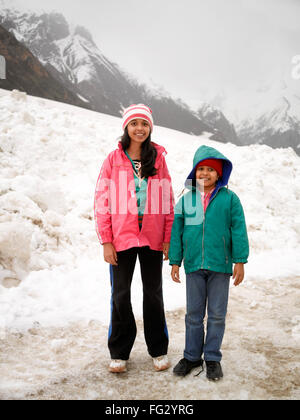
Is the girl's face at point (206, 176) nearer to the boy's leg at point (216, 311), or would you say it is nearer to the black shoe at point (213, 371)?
the boy's leg at point (216, 311)

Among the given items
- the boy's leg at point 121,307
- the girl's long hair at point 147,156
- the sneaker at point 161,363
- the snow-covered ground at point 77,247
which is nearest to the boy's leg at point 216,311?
the snow-covered ground at point 77,247

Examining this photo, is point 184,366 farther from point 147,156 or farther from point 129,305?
point 147,156

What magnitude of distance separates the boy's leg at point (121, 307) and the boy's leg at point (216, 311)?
651 millimetres

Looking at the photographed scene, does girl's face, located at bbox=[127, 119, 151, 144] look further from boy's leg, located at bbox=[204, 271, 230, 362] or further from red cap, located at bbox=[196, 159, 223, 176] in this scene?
boy's leg, located at bbox=[204, 271, 230, 362]

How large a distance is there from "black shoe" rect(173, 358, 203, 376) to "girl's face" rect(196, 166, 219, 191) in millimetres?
1467

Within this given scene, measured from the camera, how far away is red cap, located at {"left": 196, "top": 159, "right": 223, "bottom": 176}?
2.57 m

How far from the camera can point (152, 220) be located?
252 centimetres

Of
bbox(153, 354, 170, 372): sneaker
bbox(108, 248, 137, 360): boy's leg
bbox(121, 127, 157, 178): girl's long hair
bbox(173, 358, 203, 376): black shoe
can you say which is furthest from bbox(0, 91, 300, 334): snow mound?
bbox(121, 127, 157, 178): girl's long hair

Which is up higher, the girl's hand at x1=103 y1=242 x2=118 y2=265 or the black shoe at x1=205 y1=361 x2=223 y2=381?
the girl's hand at x1=103 y1=242 x2=118 y2=265

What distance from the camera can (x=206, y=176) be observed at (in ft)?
8.37

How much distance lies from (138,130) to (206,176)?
0.70 metres

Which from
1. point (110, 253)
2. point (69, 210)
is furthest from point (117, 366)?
point (69, 210)

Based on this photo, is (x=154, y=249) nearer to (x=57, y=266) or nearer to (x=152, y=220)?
(x=152, y=220)
